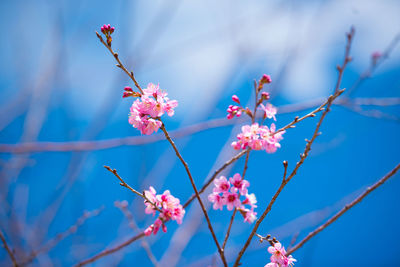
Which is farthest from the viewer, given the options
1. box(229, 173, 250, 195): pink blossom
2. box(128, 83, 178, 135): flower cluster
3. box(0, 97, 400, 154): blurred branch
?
box(0, 97, 400, 154): blurred branch

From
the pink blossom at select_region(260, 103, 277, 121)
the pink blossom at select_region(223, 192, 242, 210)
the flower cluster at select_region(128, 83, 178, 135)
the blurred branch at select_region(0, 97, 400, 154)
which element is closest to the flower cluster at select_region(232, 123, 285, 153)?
the pink blossom at select_region(260, 103, 277, 121)

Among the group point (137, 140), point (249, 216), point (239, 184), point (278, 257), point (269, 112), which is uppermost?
point (137, 140)

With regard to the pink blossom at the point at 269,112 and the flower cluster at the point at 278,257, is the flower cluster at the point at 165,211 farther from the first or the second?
the pink blossom at the point at 269,112

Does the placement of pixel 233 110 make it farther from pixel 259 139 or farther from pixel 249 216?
pixel 249 216

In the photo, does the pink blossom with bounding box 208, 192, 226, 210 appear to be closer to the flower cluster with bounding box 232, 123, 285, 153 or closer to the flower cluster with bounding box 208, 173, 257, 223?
the flower cluster with bounding box 208, 173, 257, 223

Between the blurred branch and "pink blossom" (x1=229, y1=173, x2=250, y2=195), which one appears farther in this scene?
the blurred branch

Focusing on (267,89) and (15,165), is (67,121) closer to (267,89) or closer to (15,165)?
(15,165)

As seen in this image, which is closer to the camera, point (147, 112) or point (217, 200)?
point (147, 112)

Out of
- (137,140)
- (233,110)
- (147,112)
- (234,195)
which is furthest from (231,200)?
(137,140)

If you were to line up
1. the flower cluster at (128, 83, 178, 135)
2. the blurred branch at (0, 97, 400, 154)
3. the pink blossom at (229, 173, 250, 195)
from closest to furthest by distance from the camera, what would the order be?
1. the flower cluster at (128, 83, 178, 135)
2. the pink blossom at (229, 173, 250, 195)
3. the blurred branch at (0, 97, 400, 154)

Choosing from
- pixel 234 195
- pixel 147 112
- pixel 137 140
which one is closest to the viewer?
pixel 147 112

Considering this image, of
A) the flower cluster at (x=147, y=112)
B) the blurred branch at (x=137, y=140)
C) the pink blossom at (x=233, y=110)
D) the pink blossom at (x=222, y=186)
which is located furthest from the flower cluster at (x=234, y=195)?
the blurred branch at (x=137, y=140)

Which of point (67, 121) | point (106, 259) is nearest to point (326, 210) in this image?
point (106, 259)

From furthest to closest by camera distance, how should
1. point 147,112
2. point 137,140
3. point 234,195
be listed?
point 137,140 < point 234,195 < point 147,112
